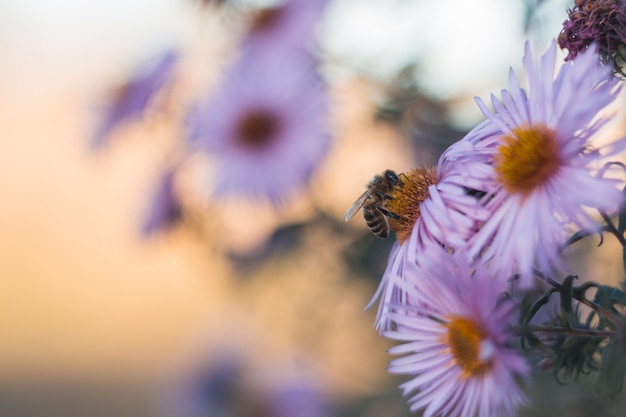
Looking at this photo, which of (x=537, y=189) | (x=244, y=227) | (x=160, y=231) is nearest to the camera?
(x=537, y=189)

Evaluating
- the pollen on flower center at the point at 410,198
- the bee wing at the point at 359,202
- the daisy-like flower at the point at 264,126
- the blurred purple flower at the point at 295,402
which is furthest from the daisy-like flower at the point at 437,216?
the blurred purple flower at the point at 295,402

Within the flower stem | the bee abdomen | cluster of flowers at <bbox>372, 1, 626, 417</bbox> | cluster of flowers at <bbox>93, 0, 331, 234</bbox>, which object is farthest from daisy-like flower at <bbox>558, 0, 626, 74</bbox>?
cluster of flowers at <bbox>93, 0, 331, 234</bbox>

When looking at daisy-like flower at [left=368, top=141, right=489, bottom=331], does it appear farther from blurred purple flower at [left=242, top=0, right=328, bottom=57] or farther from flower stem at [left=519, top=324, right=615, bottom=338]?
blurred purple flower at [left=242, top=0, right=328, bottom=57]

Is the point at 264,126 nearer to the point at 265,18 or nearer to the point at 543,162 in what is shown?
the point at 265,18

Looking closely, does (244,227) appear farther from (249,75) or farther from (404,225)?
(404,225)

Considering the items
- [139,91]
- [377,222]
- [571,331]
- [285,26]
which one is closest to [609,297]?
[571,331]

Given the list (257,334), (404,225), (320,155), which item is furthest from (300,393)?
(404,225)

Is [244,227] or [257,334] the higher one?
[257,334]
